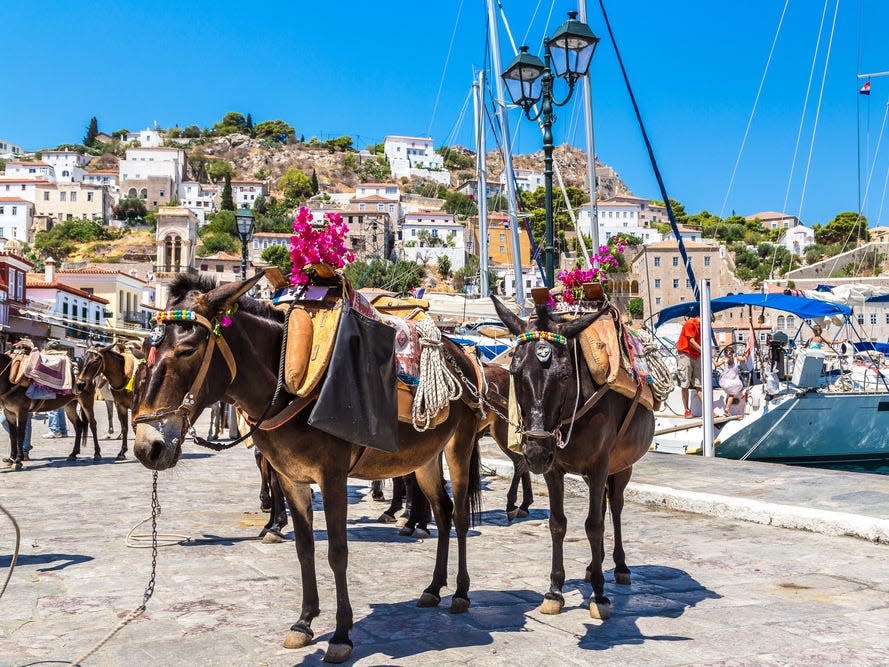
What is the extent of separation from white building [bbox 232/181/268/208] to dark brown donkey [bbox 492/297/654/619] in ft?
559

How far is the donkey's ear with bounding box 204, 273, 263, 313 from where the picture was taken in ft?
14.5

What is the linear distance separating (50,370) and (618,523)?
11613mm

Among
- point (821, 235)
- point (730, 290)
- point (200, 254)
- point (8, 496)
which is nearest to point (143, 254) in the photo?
point (200, 254)

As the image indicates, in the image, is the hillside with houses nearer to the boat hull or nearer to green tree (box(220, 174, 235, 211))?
green tree (box(220, 174, 235, 211))

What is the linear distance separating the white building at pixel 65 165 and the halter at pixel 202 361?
181179mm

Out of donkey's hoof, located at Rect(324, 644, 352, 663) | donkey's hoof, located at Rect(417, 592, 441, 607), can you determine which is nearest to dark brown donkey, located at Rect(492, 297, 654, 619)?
donkey's hoof, located at Rect(417, 592, 441, 607)

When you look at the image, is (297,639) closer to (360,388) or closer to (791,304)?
(360,388)

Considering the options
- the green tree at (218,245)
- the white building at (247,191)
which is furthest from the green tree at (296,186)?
the green tree at (218,245)

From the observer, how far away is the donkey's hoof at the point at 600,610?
5250mm

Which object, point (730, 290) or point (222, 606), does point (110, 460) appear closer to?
point (222, 606)

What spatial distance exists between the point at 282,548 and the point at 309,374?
3.55m

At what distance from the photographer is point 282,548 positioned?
7605 millimetres

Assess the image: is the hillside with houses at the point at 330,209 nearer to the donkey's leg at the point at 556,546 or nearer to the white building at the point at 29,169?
the white building at the point at 29,169

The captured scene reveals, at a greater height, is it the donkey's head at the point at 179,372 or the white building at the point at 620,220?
the white building at the point at 620,220
